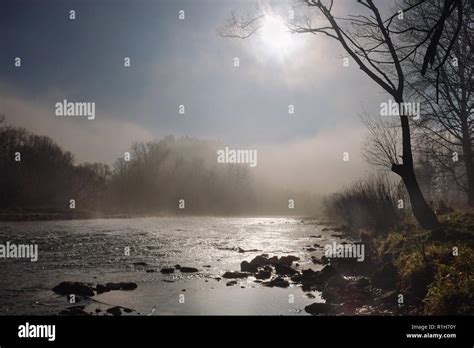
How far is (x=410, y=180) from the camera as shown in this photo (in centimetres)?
1231

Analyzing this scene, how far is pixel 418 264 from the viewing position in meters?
9.41

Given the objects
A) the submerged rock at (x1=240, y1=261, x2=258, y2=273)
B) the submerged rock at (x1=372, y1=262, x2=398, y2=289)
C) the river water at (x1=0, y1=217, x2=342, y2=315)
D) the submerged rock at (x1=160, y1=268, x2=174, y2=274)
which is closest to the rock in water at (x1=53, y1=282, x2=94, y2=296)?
the river water at (x1=0, y1=217, x2=342, y2=315)

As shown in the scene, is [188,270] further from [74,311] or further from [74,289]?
[74,311]

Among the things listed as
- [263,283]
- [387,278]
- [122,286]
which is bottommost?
[263,283]

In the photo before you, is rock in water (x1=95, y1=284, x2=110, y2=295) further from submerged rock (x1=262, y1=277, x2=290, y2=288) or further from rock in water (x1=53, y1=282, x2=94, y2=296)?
submerged rock (x1=262, y1=277, x2=290, y2=288)

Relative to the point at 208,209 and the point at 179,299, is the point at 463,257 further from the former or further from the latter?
the point at 208,209

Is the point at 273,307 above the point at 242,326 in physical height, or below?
below

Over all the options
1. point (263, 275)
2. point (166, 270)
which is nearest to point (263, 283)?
point (263, 275)

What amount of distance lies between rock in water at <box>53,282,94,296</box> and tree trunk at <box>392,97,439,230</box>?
1075 cm

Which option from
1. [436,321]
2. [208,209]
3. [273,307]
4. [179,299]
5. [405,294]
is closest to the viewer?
[436,321]

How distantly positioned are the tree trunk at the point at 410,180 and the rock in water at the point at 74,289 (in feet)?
35.3

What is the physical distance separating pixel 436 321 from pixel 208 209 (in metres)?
89.2

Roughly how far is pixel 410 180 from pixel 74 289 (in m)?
11.4

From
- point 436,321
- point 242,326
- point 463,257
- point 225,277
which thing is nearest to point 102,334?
point 242,326
